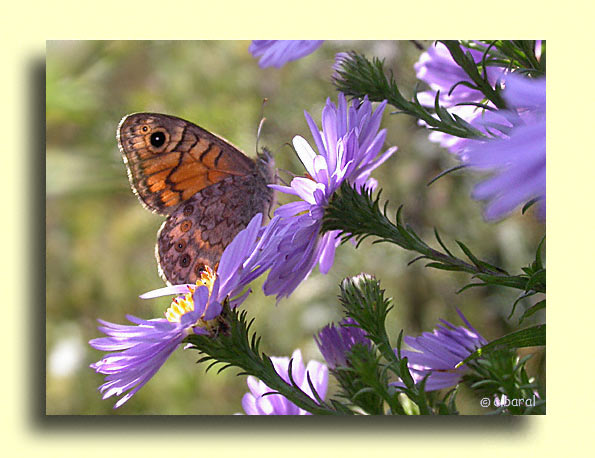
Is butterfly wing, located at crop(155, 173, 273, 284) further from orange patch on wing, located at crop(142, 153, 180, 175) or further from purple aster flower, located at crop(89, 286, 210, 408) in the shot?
purple aster flower, located at crop(89, 286, 210, 408)

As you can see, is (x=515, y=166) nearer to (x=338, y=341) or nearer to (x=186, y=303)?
(x=338, y=341)

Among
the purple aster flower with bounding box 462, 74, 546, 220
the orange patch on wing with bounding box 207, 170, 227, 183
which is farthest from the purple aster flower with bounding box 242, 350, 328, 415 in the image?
the purple aster flower with bounding box 462, 74, 546, 220

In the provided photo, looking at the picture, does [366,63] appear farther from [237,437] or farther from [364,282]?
[237,437]

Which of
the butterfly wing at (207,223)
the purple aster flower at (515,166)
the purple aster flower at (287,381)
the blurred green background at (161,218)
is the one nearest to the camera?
the purple aster flower at (515,166)

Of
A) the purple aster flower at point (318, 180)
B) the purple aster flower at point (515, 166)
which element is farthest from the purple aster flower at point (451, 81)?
the purple aster flower at point (515, 166)

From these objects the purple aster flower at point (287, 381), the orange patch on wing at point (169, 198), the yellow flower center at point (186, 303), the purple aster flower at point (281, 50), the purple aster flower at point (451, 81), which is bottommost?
the purple aster flower at point (287, 381)

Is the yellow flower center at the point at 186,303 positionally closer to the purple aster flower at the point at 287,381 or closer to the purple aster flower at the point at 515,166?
the purple aster flower at the point at 287,381

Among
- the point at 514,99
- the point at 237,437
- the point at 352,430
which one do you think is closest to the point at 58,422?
the point at 237,437
